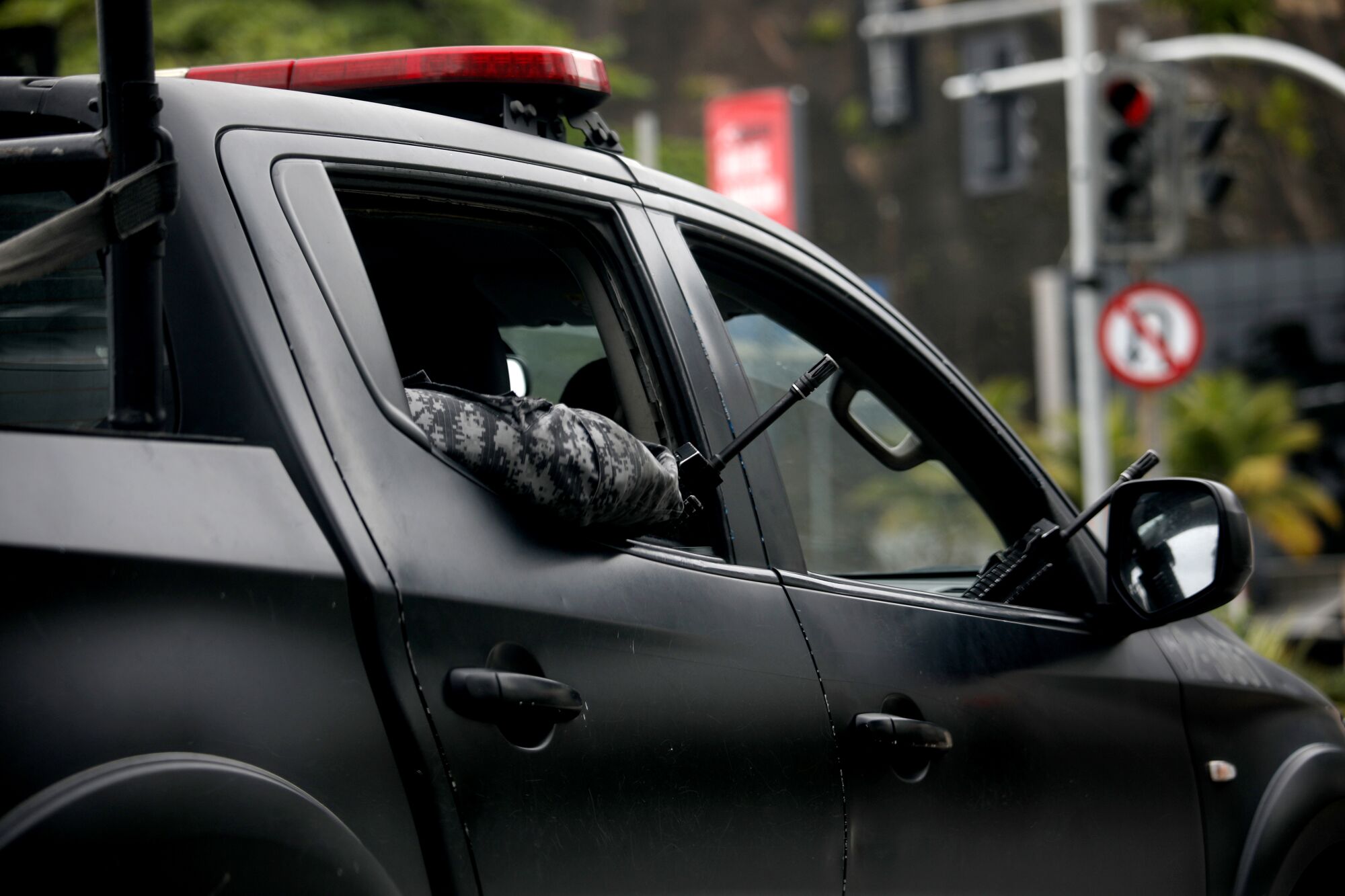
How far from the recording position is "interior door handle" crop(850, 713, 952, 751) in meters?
1.96

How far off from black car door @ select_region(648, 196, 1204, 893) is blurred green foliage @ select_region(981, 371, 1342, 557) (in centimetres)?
1890

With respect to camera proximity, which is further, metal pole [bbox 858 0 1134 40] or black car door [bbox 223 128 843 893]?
metal pole [bbox 858 0 1134 40]

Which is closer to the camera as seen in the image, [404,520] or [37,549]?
[37,549]

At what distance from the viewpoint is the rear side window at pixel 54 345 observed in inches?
62.1

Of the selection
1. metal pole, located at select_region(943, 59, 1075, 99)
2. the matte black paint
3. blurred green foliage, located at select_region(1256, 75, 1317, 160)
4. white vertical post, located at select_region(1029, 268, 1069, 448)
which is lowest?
white vertical post, located at select_region(1029, 268, 1069, 448)

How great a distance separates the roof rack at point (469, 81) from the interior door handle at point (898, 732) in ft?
2.89

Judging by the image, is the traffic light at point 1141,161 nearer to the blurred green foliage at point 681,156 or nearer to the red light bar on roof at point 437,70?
the red light bar on roof at point 437,70

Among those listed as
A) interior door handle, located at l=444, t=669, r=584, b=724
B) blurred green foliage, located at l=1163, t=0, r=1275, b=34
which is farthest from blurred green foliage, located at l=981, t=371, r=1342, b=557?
interior door handle, located at l=444, t=669, r=584, b=724

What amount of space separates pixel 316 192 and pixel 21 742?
68cm

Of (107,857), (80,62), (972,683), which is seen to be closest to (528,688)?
(107,857)

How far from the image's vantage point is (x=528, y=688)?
5.03ft

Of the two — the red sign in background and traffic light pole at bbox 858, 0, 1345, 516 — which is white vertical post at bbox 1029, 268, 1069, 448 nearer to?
traffic light pole at bbox 858, 0, 1345, 516

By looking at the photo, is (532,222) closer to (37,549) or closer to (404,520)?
(404,520)

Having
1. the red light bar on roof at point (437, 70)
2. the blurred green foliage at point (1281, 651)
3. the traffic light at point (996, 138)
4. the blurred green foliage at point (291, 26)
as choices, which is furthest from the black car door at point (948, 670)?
the traffic light at point (996, 138)
